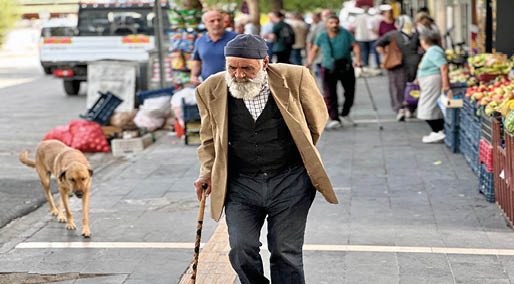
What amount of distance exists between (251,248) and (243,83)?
93 centimetres

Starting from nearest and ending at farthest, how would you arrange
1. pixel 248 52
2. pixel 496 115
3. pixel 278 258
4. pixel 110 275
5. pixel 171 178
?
pixel 248 52 < pixel 278 258 < pixel 110 275 < pixel 496 115 < pixel 171 178

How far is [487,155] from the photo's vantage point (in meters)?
7.82

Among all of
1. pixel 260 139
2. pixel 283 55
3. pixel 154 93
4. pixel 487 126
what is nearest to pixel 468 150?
pixel 487 126

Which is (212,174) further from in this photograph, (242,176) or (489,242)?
(489,242)

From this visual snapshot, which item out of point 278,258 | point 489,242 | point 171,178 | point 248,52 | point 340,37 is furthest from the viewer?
point 340,37

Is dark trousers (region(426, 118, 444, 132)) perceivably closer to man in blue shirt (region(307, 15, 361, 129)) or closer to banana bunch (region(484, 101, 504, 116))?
man in blue shirt (region(307, 15, 361, 129))

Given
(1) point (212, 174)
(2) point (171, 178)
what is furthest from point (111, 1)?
(1) point (212, 174)

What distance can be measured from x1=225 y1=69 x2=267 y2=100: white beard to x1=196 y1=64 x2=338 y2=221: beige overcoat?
90 mm

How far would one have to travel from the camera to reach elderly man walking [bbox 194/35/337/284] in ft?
15.0

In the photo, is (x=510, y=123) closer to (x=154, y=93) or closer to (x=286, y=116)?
(x=286, y=116)

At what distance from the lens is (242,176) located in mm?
4711

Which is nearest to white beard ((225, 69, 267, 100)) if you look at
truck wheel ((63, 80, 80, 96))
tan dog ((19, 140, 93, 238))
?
tan dog ((19, 140, 93, 238))

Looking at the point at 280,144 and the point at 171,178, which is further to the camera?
the point at 171,178

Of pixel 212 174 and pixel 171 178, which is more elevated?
pixel 212 174
